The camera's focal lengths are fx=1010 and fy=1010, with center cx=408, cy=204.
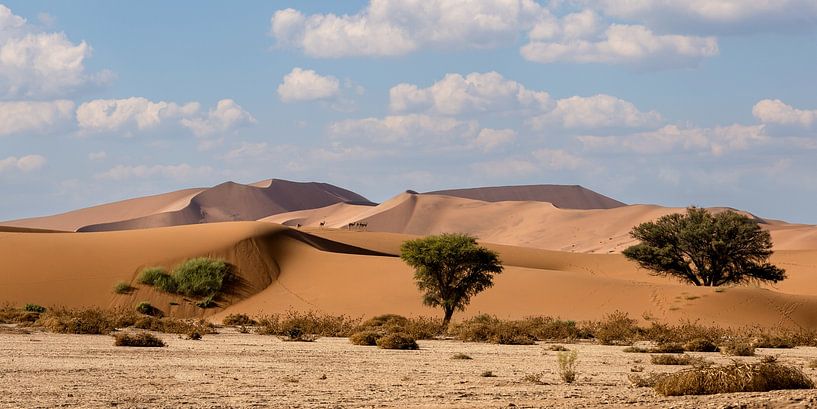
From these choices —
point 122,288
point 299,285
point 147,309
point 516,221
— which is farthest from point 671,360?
point 516,221

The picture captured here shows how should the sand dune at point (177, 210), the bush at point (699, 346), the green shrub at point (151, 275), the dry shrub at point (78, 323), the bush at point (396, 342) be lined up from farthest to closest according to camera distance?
the sand dune at point (177, 210)
the green shrub at point (151, 275)
the dry shrub at point (78, 323)
the bush at point (699, 346)
the bush at point (396, 342)

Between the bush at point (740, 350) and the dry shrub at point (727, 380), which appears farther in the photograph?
the bush at point (740, 350)

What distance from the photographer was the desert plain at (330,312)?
13711 millimetres

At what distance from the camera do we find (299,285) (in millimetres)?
51781

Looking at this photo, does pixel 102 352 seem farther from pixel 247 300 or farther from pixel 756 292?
pixel 756 292

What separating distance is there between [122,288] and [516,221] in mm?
106627

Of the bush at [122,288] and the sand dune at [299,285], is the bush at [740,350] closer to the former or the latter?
the sand dune at [299,285]

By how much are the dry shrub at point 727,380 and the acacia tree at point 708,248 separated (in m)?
39.8

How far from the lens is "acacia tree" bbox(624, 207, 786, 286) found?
5175 cm

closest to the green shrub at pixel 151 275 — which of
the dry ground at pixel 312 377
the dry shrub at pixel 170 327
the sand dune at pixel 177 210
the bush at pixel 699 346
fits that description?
the dry shrub at pixel 170 327

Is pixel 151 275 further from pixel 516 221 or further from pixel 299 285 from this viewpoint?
pixel 516 221

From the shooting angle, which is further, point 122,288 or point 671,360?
point 122,288

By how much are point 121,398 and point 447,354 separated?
427 inches

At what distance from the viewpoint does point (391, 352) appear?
23.2 meters
